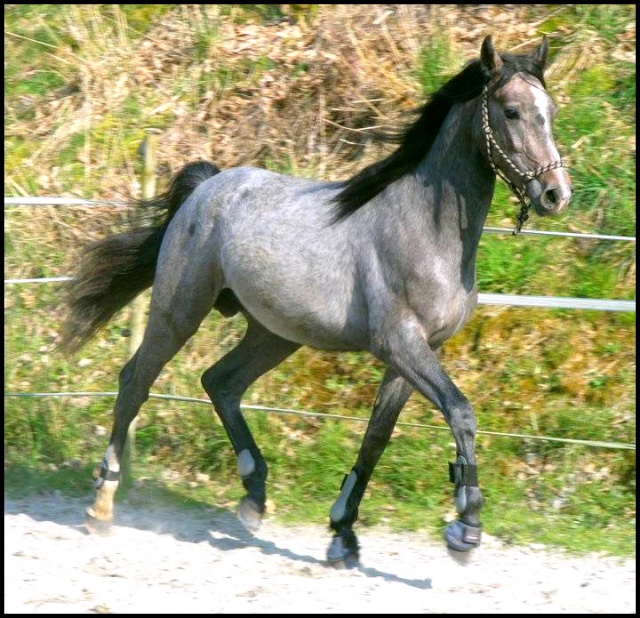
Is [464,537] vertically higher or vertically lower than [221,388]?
higher

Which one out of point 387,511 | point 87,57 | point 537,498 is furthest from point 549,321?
point 87,57

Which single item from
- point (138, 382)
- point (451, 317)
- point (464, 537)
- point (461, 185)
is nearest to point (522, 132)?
point (461, 185)

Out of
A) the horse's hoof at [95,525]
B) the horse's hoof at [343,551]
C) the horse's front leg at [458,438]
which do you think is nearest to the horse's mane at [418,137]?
the horse's front leg at [458,438]

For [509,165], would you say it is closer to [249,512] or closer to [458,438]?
[458,438]

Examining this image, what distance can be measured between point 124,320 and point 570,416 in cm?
324

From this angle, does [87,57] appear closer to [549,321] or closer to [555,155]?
[549,321]

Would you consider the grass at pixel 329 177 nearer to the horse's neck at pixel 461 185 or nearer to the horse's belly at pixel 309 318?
the horse's belly at pixel 309 318

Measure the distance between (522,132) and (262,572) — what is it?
2294 mm

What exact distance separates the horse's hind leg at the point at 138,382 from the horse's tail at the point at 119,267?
39cm

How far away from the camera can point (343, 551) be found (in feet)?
16.4

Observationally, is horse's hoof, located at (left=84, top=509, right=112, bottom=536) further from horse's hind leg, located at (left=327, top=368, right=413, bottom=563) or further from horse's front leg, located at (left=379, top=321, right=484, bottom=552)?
horse's front leg, located at (left=379, top=321, right=484, bottom=552)

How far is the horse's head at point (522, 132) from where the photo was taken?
13.8 ft

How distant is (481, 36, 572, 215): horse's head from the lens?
166 inches

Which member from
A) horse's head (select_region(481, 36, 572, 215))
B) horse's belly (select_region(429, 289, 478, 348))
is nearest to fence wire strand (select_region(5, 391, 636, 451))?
horse's belly (select_region(429, 289, 478, 348))
